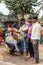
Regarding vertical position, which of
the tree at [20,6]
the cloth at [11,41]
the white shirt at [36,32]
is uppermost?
the white shirt at [36,32]

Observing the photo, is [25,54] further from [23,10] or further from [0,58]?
[23,10]

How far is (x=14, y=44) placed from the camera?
10.2 m

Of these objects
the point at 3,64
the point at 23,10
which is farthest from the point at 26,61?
the point at 23,10

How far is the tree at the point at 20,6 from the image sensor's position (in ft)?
86.8

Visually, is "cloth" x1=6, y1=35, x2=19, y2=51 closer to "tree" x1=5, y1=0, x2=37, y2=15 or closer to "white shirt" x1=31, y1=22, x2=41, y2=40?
"white shirt" x1=31, y1=22, x2=41, y2=40

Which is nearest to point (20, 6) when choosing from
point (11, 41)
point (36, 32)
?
point (11, 41)

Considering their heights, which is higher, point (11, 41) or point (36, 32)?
point (36, 32)

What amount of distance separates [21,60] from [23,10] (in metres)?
17.3

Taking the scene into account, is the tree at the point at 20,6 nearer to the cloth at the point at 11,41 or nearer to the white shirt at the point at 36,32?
the cloth at the point at 11,41

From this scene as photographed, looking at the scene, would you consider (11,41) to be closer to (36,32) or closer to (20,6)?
(36,32)

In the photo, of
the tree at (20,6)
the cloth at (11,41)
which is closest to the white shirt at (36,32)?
the cloth at (11,41)

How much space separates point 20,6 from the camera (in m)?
26.5

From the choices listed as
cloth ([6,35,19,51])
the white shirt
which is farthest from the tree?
the white shirt

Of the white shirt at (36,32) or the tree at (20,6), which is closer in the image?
the white shirt at (36,32)
